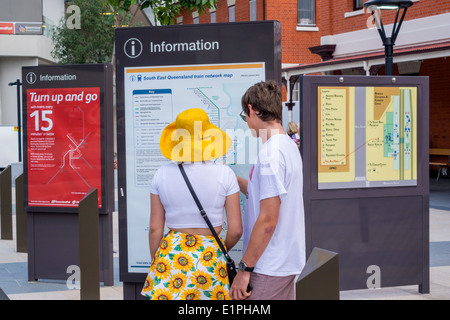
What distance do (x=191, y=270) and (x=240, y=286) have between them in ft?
0.91

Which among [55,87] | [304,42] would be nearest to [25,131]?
[55,87]

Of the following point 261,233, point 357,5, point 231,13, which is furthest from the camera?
point 231,13

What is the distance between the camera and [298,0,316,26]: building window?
3434 centimetres

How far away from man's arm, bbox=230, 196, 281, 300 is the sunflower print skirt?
19 centimetres

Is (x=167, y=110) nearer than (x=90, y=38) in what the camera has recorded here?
Yes

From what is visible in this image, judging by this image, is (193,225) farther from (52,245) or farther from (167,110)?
(52,245)

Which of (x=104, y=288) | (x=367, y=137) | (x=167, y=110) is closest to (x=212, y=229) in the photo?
(x=167, y=110)

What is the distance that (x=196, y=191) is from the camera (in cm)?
394

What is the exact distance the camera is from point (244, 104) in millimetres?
3838

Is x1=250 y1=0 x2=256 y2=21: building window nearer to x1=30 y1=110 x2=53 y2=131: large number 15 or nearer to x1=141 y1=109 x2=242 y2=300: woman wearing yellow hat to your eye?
x1=30 y1=110 x2=53 y2=131: large number 15

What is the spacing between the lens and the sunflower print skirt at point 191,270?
394 cm

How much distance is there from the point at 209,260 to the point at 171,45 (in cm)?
180

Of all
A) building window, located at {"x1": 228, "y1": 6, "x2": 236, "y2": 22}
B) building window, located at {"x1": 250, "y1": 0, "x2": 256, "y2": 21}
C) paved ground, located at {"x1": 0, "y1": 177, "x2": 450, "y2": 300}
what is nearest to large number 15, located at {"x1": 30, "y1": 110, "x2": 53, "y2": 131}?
paved ground, located at {"x1": 0, "y1": 177, "x2": 450, "y2": 300}

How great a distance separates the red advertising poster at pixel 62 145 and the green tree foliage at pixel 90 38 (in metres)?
28.7
